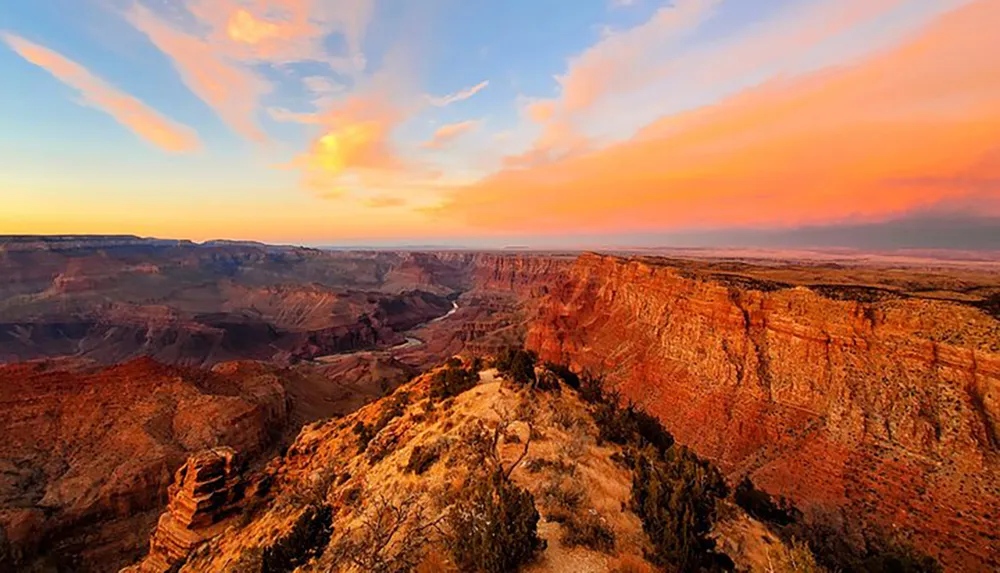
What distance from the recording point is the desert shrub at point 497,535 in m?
8.22

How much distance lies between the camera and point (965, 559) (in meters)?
17.7

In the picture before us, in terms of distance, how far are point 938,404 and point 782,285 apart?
1465cm

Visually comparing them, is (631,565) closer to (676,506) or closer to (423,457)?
(676,506)

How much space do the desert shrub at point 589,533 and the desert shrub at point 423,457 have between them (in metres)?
5.09

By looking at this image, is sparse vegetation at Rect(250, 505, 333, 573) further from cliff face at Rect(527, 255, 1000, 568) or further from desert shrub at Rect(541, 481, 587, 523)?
cliff face at Rect(527, 255, 1000, 568)

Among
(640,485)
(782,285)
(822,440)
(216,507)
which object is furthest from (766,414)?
(216,507)

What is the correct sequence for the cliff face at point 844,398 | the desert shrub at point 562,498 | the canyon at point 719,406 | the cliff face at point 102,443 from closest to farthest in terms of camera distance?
1. the desert shrub at point 562,498
2. the cliff face at point 844,398
3. the canyon at point 719,406
4. the cliff face at point 102,443

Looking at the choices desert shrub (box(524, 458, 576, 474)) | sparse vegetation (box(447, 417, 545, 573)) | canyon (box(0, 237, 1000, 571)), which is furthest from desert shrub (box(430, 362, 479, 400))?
sparse vegetation (box(447, 417, 545, 573))

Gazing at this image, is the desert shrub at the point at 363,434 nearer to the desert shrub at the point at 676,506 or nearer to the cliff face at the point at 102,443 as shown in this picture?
the desert shrub at the point at 676,506

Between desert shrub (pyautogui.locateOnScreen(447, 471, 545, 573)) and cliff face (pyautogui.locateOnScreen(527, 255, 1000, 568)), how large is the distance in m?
20.6

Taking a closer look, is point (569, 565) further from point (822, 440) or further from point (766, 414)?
point (766, 414)

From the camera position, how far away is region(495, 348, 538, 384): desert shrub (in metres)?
18.3

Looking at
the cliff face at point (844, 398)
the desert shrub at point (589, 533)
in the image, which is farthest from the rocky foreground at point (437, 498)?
the cliff face at point (844, 398)

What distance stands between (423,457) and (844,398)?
26.8 metres
